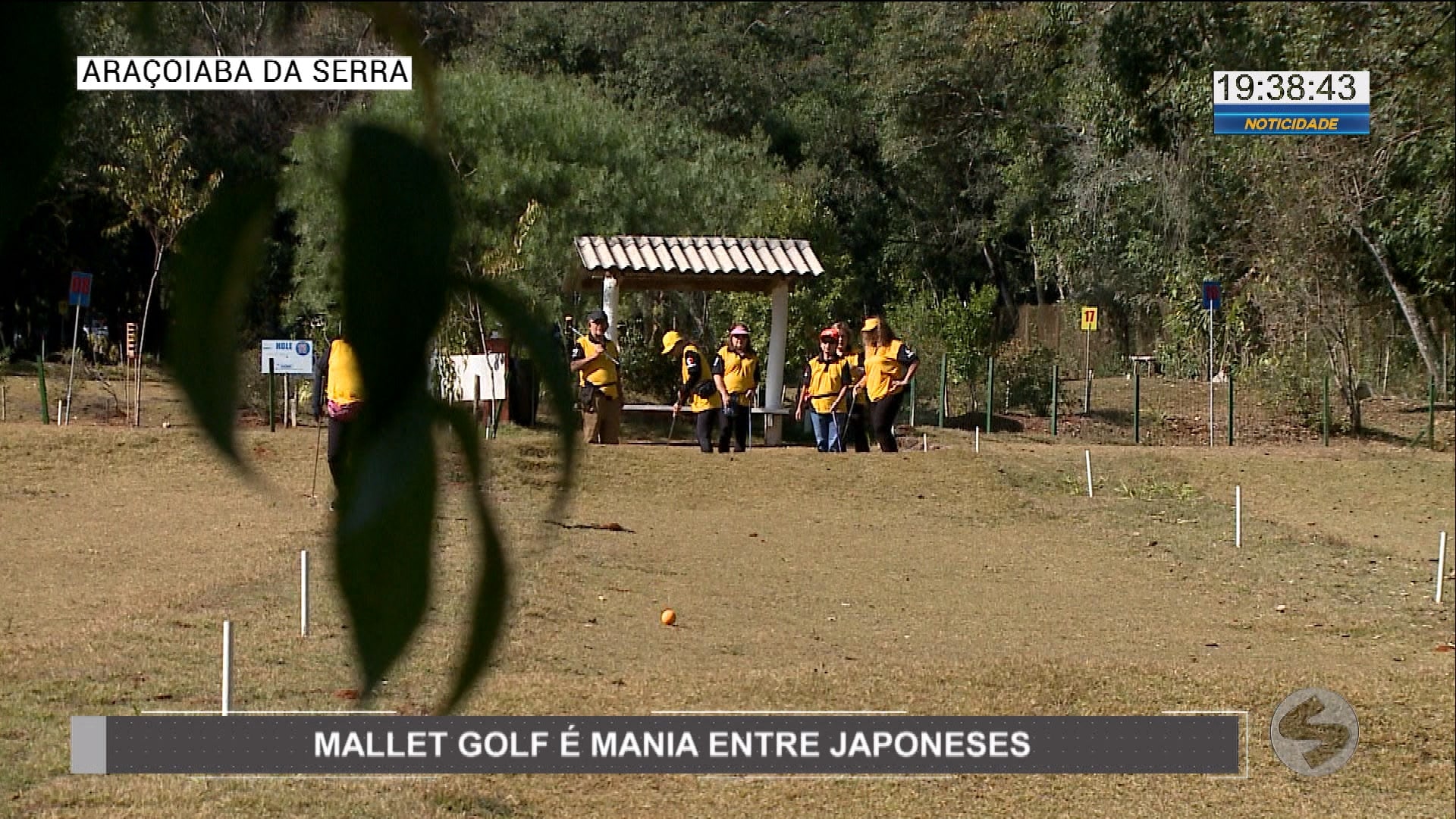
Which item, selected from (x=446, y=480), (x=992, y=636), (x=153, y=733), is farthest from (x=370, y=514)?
(x=992, y=636)

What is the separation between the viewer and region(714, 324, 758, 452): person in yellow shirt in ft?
33.5

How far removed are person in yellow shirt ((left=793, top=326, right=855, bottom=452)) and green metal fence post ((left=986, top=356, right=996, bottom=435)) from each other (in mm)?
4088

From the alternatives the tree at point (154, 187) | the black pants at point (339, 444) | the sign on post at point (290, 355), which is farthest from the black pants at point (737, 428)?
the black pants at point (339, 444)

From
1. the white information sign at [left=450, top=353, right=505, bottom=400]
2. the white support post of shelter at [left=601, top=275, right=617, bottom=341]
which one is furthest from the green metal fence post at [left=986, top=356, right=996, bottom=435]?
the white information sign at [left=450, top=353, right=505, bottom=400]

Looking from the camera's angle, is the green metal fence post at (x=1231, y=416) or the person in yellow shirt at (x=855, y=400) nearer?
the person in yellow shirt at (x=855, y=400)

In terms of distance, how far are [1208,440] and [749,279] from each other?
484cm

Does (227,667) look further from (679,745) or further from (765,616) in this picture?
(765,616)

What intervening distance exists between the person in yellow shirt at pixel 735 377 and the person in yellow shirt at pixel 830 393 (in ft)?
1.35

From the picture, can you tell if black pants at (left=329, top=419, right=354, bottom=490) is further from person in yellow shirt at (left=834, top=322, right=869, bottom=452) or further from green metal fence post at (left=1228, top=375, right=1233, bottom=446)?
green metal fence post at (left=1228, top=375, right=1233, bottom=446)

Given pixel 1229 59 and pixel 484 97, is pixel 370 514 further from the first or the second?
pixel 1229 59

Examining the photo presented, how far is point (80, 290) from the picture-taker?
698 mm

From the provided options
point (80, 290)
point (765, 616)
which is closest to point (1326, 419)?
point (765, 616)

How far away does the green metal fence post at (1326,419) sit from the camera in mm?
13945

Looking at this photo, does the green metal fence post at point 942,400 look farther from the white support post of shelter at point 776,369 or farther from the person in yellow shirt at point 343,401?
the person in yellow shirt at point 343,401
